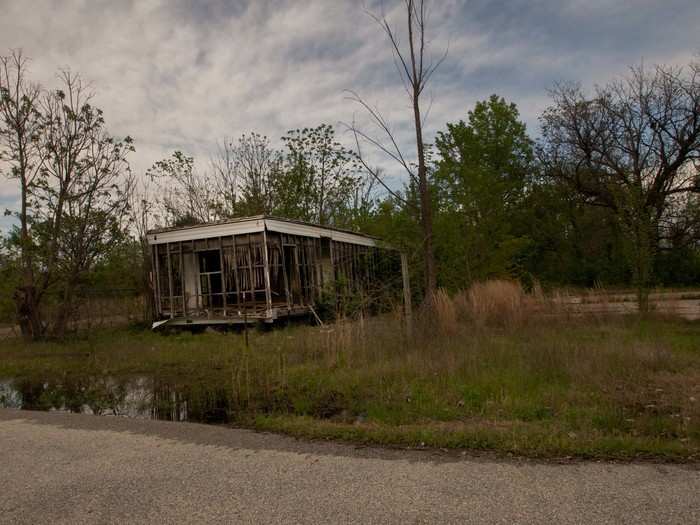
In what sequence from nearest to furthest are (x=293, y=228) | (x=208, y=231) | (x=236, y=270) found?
1. (x=236, y=270)
2. (x=208, y=231)
3. (x=293, y=228)

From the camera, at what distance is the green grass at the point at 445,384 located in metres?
4.89

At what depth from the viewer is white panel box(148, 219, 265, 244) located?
48.1 ft

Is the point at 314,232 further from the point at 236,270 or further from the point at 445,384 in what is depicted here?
the point at 445,384

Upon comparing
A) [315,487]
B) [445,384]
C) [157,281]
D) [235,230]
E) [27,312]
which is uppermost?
[235,230]

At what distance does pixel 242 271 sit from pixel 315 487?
38.5 feet

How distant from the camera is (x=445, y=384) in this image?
22.3 ft

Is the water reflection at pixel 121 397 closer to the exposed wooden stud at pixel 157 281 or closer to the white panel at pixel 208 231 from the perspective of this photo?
the white panel at pixel 208 231

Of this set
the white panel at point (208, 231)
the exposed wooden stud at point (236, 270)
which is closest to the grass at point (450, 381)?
the exposed wooden stud at point (236, 270)

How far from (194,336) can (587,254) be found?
2715 cm

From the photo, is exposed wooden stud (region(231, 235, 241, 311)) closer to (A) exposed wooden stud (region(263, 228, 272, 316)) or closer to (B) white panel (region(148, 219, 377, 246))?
(B) white panel (region(148, 219, 377, 246))

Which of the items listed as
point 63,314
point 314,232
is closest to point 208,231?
point 314,232

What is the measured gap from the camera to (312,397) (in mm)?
7066

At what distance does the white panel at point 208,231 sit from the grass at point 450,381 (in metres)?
3.83

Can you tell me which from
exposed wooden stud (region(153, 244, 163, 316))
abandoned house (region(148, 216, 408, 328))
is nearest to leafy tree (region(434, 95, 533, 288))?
abandoned house (region(148, 216, 408, 328))
